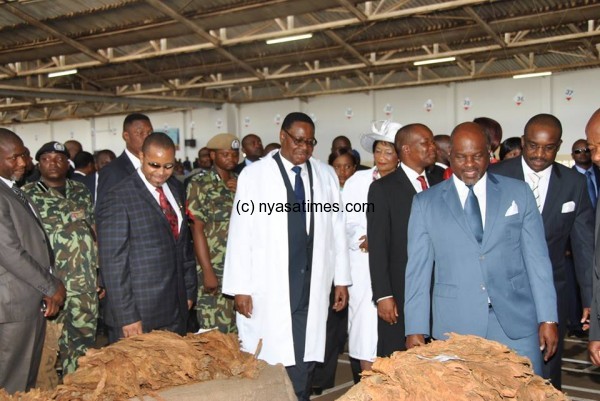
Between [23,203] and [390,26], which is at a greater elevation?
[390,26]

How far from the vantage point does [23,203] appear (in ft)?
12.1

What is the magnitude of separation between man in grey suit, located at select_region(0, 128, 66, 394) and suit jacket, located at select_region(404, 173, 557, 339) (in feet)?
6.85

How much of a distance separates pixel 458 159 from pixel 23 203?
8.13 feet

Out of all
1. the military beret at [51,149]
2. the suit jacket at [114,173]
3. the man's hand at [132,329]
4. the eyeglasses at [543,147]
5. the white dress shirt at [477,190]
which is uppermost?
the military beret at [51,149]

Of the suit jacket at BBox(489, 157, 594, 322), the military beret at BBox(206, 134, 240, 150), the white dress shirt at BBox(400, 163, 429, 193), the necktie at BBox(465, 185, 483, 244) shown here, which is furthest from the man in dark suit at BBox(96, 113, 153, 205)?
the suit jacket at BBox(489, 157, 594, 322)

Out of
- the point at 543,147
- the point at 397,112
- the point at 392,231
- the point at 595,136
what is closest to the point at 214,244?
the point at 392,231

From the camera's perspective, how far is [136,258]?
11.7 ft

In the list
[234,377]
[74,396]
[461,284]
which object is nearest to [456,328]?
[461,284]

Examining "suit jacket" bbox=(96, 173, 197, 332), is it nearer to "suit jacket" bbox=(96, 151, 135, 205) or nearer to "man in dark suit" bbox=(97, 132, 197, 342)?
"man in dark suit" bbox=(97, 132, 197, 342)

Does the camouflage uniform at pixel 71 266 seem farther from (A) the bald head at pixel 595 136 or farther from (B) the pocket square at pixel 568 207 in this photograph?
(A) the bald head at pixel 595 136

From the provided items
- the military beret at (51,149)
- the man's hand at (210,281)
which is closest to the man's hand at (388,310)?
the man's hand at (210,281)

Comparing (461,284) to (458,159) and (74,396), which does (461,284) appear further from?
(74,396)

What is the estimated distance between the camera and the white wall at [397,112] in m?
17.1

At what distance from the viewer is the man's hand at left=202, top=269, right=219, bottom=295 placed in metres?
4.84
